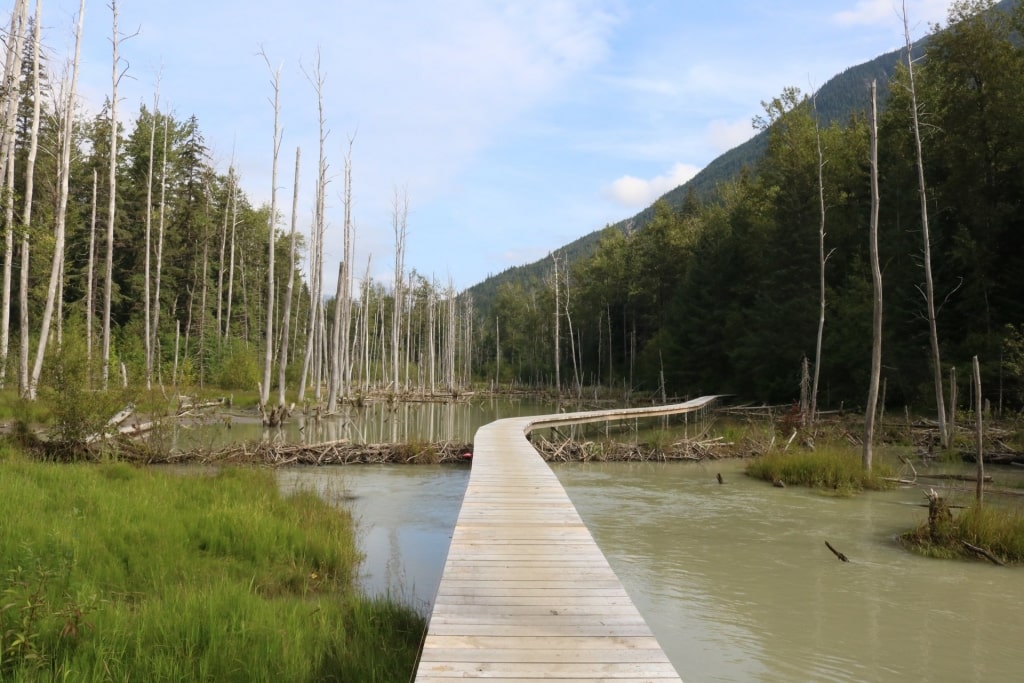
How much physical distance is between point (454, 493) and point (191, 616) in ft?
24.9

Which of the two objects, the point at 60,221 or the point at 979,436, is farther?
the point at 60,221

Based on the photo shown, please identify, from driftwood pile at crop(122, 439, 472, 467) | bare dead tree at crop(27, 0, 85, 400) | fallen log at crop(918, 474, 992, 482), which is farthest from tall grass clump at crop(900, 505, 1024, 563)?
bare dead tree at crop(27, 0, 85, 400)

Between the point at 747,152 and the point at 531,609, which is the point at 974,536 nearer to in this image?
the point at 531,609

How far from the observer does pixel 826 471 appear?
41.4ft

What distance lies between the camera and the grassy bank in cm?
382

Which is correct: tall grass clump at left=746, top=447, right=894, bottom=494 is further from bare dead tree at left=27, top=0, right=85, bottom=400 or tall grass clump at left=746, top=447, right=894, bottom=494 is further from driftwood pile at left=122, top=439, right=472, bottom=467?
bare dead tree at left=27, top=0, right=85, bottom=400

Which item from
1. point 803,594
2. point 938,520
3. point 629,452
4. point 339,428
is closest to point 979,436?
point 938,520

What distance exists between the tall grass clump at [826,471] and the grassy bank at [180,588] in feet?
29.1

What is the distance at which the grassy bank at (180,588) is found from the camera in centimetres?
382

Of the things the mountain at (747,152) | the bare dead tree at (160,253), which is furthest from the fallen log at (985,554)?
the mountain at (747,152)

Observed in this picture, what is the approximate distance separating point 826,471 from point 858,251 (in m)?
18.4

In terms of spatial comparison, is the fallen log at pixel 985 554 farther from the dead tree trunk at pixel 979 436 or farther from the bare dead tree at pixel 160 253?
the bare dead tree at pixel 160 253

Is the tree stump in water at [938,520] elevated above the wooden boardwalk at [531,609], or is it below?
below

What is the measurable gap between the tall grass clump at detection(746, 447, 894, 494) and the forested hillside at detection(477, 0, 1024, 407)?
552cm
